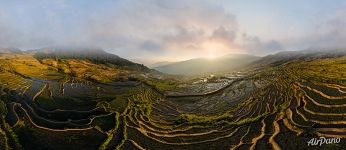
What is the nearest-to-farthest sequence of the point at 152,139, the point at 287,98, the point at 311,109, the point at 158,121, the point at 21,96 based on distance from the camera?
1. the point at 152,139
2. the point at 311,109
3. the point at 158,121
4. the point at 287,98
5. the point at 21,96

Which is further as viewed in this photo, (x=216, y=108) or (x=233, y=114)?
(x=216, y=108)

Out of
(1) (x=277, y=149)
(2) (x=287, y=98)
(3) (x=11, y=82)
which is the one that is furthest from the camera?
(3) (x=11, y=82)

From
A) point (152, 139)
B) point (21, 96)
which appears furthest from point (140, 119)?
point (21, 96)

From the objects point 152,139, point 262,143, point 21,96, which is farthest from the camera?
point 21,96

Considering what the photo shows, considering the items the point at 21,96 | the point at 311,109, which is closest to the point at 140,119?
the point at 311,109

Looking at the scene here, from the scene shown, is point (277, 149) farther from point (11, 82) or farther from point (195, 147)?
point (11, 82)

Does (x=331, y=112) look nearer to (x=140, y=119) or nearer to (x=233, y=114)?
(x=233, y=114)
